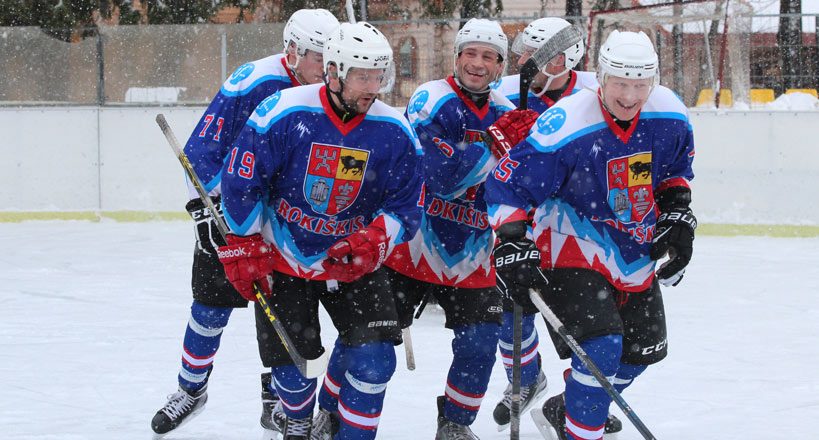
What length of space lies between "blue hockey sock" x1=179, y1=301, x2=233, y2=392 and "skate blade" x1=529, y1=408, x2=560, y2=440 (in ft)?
3.33

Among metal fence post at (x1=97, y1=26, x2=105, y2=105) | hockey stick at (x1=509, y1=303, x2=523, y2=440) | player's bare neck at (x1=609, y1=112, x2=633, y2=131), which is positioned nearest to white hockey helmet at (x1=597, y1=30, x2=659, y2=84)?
player's bare neck at (x1=609, y1=112, x2=633, y2=131)

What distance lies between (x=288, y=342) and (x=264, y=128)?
0.56 m

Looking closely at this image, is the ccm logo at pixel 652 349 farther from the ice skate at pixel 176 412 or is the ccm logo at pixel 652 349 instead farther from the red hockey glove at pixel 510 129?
the ice skate at pixel 176 412

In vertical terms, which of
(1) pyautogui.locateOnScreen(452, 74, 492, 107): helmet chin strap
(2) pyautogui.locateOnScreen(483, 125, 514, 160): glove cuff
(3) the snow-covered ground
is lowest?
(3) the snow-covered ground

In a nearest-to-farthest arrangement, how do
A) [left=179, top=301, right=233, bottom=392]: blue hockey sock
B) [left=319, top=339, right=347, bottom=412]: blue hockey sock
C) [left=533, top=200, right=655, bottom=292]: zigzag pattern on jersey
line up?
[left=533, top=200, right=655, bottom=292]: zigzag pattern on jersey → [left=319, top=339, right=347, bottom=412]: blue hockey sock → [left=179, top=301, right=233, bottom=392]: blue hockey sock

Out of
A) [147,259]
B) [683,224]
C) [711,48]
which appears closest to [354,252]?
[683,224]

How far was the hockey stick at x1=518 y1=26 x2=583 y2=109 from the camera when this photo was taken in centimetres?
359

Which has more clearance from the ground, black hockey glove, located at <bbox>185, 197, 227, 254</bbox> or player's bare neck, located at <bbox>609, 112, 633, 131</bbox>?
player's bare neck, located at <bbox>609, 112, 633, 131</bbox>

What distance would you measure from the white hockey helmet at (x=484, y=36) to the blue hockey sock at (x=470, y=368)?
819mm

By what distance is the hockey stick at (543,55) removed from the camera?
11.8 ft

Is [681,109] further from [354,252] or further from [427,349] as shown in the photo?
[427,349]

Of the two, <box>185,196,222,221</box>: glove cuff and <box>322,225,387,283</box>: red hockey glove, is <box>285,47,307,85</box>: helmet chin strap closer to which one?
<box>185,196,222,221</box>: glove cuff

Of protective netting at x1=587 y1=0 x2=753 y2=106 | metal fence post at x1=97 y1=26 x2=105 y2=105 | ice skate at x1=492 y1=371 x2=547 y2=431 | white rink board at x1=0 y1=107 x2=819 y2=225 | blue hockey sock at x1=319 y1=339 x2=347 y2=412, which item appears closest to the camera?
blue hockey sock at x1=319 y1=339 x2=347 y2=412

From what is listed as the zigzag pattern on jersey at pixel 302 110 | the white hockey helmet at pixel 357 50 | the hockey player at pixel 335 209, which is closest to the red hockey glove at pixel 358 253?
the hockey player at pixel 335 209
